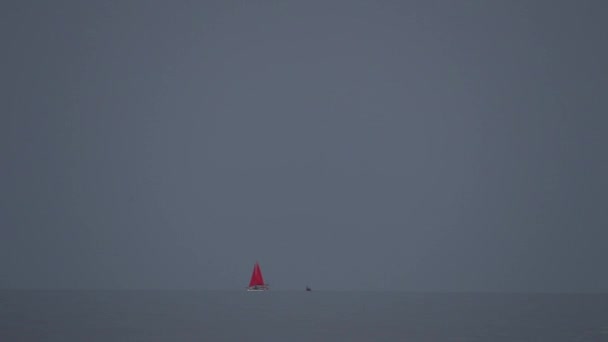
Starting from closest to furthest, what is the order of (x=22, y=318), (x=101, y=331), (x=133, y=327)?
(x=101, y=331) → (x=133, y=327) → (x=22, y=318)

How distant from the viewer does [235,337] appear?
67312mm

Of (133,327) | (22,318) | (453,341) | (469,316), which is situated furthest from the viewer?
(469,316)

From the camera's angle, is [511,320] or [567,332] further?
[511,320]

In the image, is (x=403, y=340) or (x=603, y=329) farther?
(x=603, y=329)

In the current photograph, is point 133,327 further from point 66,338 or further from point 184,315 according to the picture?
point 184,315

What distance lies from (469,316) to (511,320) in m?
8.00

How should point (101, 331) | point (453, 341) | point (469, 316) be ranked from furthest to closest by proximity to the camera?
point (469, 316) → point (101, 331) → point (453, 341)

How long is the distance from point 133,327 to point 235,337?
1181 cm

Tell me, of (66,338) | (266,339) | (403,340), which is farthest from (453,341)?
(66,338)

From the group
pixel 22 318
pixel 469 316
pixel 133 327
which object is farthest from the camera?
pixel 469 316

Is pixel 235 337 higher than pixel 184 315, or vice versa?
pixel 184 315

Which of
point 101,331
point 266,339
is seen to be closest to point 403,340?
point 266,339

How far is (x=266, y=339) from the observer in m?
65.5

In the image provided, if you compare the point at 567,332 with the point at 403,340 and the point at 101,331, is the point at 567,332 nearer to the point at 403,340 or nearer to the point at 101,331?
the point at 403,340
